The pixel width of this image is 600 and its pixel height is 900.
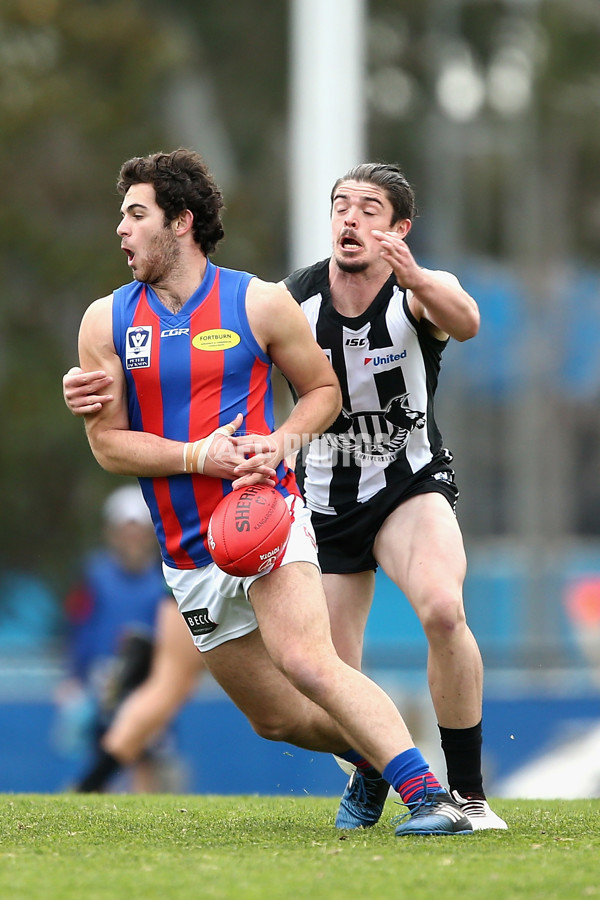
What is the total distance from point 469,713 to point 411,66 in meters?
14.7

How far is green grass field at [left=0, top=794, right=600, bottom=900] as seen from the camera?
384cm

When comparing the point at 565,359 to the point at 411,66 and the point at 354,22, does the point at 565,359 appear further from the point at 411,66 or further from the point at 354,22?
the point at 354,22

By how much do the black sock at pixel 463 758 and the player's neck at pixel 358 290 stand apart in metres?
1.60

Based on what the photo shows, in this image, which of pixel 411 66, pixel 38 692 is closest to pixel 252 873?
pixel 38 692

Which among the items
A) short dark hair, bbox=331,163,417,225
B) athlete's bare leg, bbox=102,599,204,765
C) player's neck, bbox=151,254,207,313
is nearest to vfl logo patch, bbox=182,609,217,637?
player's neck, bbox=151,254,207,313

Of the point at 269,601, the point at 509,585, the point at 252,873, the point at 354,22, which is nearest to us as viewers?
the point at 252,873

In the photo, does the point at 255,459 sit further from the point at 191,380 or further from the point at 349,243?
the point at 349,243

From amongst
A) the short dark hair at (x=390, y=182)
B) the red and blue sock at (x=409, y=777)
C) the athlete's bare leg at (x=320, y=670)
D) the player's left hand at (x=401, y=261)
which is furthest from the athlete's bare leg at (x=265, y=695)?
the short dark hair at (x=390, y=182)

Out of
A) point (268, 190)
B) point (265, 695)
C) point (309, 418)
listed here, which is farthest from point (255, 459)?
point (268, 190)

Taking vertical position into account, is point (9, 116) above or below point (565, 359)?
above

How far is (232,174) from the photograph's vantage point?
17.9 m

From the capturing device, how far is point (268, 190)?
18.1 meters

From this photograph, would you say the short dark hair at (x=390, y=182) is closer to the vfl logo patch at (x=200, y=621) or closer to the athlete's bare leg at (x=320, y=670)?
the athlete's bare leg at (x=320, y=670)

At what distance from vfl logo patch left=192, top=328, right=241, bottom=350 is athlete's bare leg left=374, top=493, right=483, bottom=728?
957mm
